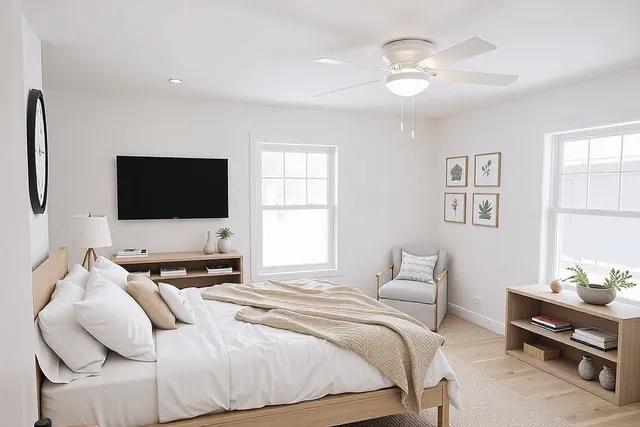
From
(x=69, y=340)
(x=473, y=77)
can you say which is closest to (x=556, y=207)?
(x=473, y=77)

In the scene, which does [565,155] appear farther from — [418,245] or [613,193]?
[418,245]

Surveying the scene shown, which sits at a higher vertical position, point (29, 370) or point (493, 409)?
point (29, 370)

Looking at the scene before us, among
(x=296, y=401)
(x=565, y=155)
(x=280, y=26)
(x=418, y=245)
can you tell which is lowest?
(x=296, y=401)

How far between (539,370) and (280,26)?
11.3ft

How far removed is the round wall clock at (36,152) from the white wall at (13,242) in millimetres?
1651

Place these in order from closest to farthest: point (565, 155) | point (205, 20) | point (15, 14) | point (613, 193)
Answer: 1. point (15, 14)
2. point (205, 20)
3. point (613, 193)
4. point (565, 155)

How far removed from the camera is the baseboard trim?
4.78 metres

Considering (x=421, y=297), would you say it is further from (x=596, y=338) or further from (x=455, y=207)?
(x=596, y=338)

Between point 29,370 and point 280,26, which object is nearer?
point 29,370

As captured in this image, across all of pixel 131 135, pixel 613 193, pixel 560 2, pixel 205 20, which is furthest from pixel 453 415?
pixel 131 135

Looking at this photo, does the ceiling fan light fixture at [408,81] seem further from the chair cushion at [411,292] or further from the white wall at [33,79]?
the chair cushion at [411,292]

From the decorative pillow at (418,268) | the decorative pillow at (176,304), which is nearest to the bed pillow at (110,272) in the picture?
the decorative pillow at (176,304)

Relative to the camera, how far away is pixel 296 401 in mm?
2375

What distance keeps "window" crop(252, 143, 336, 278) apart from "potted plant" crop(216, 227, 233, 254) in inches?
14.5
